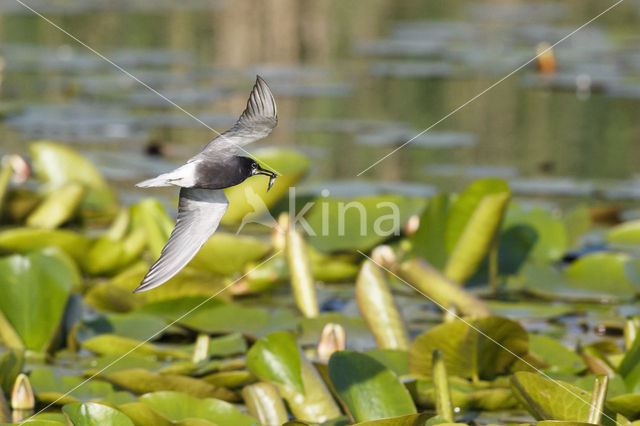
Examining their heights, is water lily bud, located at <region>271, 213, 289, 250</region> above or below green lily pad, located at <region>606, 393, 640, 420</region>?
above

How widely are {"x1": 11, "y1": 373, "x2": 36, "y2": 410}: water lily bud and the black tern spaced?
44.1 inches

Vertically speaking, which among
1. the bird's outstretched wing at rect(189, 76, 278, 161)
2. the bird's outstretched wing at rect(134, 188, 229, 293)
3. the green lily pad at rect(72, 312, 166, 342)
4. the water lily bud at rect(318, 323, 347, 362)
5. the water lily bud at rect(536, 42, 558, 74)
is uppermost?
the bird's outstretched wing at rect(189, 76, 278, 161)

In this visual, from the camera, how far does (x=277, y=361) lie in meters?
2.24

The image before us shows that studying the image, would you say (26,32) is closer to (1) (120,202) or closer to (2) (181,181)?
(1) (120,202)

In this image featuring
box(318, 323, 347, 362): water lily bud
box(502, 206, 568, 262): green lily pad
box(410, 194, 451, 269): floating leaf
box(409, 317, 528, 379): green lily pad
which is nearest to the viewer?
box(409, 317, 528, 379): green lily pad

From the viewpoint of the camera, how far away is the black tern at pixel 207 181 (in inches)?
42.1

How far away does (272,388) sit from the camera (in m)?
2.15

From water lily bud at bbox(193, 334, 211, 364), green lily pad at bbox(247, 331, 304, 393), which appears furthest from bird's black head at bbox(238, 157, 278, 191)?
water lily bud at bbox(193, 334, 211, 364)

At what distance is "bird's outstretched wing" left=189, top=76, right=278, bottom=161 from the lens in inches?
45.8

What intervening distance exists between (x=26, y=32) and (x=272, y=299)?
28.2 feet

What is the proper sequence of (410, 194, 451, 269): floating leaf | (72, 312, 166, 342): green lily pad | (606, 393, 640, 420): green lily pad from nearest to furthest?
(606, 393, 640, 420): green lily pad
(72, 312, 166, 342): green lily pad
(410, 194, 451, 269): floating leaf

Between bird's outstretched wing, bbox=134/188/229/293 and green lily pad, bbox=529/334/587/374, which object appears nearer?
bird's outstretched wing, bbox=134/188/229/293

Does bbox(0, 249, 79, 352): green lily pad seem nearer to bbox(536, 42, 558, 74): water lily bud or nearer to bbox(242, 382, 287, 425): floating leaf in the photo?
bbox(242, 382, 287, 425): floating leaf

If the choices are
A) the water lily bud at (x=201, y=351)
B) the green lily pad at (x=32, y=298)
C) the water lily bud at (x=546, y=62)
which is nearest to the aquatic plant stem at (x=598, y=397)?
the water lily bud at (x=201, y=351)
